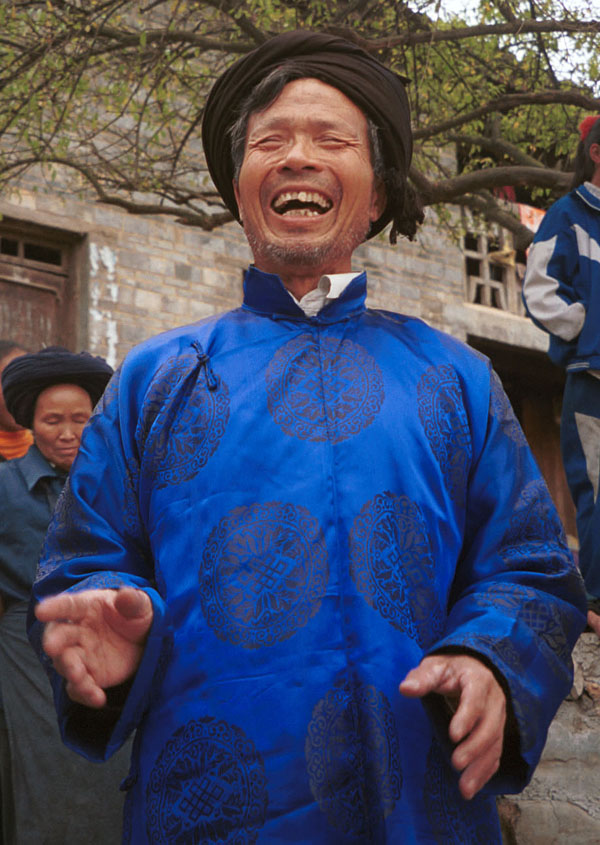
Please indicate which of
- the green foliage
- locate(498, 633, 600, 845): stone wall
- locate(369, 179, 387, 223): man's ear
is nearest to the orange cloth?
the green foliage

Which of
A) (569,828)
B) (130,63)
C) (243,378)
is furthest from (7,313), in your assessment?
(243,378)

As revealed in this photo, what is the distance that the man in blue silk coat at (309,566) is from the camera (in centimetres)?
172

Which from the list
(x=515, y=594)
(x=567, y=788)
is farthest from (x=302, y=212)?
(x=567, y=788)

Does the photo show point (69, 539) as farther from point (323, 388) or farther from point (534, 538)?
point (534, 538)

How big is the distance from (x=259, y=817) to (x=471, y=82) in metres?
6.62

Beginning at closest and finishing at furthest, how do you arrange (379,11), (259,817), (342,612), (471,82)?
(259,817), (342,612), (379,11), (471,82)

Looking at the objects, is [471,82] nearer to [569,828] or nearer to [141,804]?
[569,828]

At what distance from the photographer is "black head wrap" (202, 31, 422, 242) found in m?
2.27

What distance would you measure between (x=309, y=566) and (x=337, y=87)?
0.96 m

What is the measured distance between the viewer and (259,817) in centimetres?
171

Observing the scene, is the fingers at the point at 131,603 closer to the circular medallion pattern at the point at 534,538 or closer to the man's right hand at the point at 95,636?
the man's right hand at the point at 95,636

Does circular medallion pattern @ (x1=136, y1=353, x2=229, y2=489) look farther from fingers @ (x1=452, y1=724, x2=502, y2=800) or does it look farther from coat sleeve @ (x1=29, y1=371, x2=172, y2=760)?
fingers @ (x1=452, y1=724, x2=502, y2=800)

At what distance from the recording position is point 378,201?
7.91 feet

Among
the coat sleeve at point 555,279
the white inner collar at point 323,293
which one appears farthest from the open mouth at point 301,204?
the coat sleeve at point 555,279
